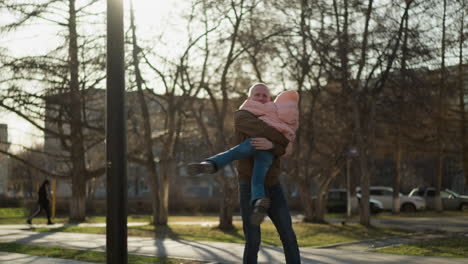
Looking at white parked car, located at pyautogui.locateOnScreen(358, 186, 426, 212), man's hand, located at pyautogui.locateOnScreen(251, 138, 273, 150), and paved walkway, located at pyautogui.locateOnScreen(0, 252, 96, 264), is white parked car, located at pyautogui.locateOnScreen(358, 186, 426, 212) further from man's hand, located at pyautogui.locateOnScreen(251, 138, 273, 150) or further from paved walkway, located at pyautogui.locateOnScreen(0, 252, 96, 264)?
man's hand, located at pyautogui.locateOnScreen(251, 138, 273, 150)

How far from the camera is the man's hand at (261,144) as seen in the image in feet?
20.2

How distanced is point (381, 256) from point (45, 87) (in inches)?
561

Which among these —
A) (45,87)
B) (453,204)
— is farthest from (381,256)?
(453,204)

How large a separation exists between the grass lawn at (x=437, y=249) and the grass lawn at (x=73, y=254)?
421 cm

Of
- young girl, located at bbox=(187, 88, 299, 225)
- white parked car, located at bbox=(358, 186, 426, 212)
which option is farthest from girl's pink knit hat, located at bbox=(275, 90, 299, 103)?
white parked car, located at bbox=(358, 186, 426, 212)

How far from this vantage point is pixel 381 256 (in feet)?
35.8

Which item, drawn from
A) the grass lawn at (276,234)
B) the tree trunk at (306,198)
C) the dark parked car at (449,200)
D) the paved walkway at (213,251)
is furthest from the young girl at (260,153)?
the dark parked car at (449,200)

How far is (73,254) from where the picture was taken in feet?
38.3

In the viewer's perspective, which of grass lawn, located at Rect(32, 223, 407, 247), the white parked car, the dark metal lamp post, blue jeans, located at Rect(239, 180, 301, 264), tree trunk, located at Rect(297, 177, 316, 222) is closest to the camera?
the dark metal lamp post

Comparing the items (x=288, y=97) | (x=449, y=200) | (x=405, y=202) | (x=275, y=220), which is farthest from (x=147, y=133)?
(x=449, y=200)

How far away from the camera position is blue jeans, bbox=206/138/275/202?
6.04 m

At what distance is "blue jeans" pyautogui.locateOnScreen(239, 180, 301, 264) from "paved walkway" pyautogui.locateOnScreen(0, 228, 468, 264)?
3.75m

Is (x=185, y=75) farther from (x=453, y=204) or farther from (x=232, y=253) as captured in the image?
(x=453, y=204)

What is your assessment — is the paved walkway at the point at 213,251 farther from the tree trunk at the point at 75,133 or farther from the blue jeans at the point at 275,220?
the tree trunk at the point at 75,133
